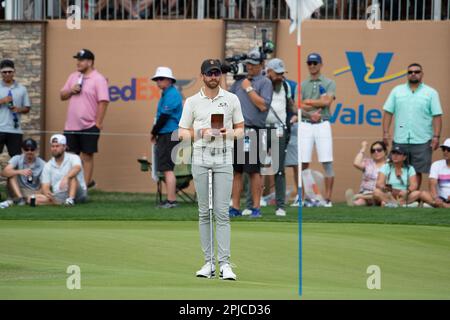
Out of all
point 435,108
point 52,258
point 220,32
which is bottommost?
point 52,258

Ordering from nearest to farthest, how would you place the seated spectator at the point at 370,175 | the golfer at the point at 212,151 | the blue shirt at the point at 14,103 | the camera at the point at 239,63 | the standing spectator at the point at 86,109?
the golfer at the point at 212,151
the camera at the point at 239,63
the seated spectator at the point at 370,175
the blue shirt at the point at 14,103
the standing spectator at the point at 86,109

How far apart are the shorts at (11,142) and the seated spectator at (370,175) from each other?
5.69 m

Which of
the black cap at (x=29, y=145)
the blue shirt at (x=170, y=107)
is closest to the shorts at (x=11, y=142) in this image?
the black cap at (x=29, y=145)

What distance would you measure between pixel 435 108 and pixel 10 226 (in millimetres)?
7487

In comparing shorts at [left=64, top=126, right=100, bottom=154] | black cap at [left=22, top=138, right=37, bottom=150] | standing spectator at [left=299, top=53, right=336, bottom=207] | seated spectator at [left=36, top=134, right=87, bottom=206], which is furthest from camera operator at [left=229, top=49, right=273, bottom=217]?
shorts at [left=64, top=126, right=100, bottom=154]

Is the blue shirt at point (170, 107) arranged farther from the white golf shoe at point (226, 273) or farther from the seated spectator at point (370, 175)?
the white golf shoe at point (226, 273)

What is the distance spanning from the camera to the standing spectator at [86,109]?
793 inches

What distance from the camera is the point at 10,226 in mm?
15719

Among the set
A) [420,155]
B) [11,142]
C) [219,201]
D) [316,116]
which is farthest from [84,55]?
[219,201]

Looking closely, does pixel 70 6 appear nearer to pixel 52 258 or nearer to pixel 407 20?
pixel 407 20

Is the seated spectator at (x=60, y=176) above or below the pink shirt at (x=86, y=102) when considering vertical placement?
below

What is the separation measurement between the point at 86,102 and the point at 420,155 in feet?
18.9

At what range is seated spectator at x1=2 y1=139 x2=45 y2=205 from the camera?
19.0 m
